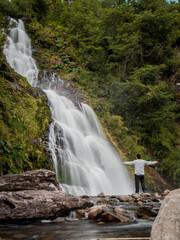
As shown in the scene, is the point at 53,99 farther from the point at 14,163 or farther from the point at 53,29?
the point at 53,29

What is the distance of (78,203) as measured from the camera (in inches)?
206

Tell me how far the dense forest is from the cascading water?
2057 mm

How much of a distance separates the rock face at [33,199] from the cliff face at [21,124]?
1.24m

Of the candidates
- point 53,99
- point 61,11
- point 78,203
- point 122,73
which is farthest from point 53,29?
point 78,203

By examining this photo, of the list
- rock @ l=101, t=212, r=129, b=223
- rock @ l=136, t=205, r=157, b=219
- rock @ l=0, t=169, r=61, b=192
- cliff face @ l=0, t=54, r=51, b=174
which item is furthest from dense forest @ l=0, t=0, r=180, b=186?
rock @ l=101, t=212, r=129, b=223

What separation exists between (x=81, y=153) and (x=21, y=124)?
3.07 metres

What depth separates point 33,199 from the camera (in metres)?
4.42

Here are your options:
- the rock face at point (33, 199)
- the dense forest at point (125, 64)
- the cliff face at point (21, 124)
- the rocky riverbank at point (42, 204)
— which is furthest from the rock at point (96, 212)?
the dense forest at point (125, 64)

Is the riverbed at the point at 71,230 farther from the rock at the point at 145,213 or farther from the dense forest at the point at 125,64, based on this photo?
the dense forest at the point at 125,64

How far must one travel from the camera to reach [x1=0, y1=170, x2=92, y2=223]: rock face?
13.7 ft

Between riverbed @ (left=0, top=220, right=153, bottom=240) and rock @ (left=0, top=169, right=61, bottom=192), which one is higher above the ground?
rock @ (left=0, top=169, right=61, bottom=192)

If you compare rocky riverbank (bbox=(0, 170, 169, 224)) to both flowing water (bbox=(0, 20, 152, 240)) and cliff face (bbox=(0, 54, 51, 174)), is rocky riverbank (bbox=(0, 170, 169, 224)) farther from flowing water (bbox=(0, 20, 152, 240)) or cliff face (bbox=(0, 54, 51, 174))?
cliff face (bbox=(0, 54, 51, 174))

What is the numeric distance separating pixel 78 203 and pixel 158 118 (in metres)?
12.3

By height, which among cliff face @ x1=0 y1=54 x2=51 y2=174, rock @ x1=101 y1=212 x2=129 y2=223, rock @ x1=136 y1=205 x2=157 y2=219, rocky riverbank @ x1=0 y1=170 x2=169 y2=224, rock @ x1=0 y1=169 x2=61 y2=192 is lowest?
rock @ x1=136 y1=205 x2=157 y2=219
